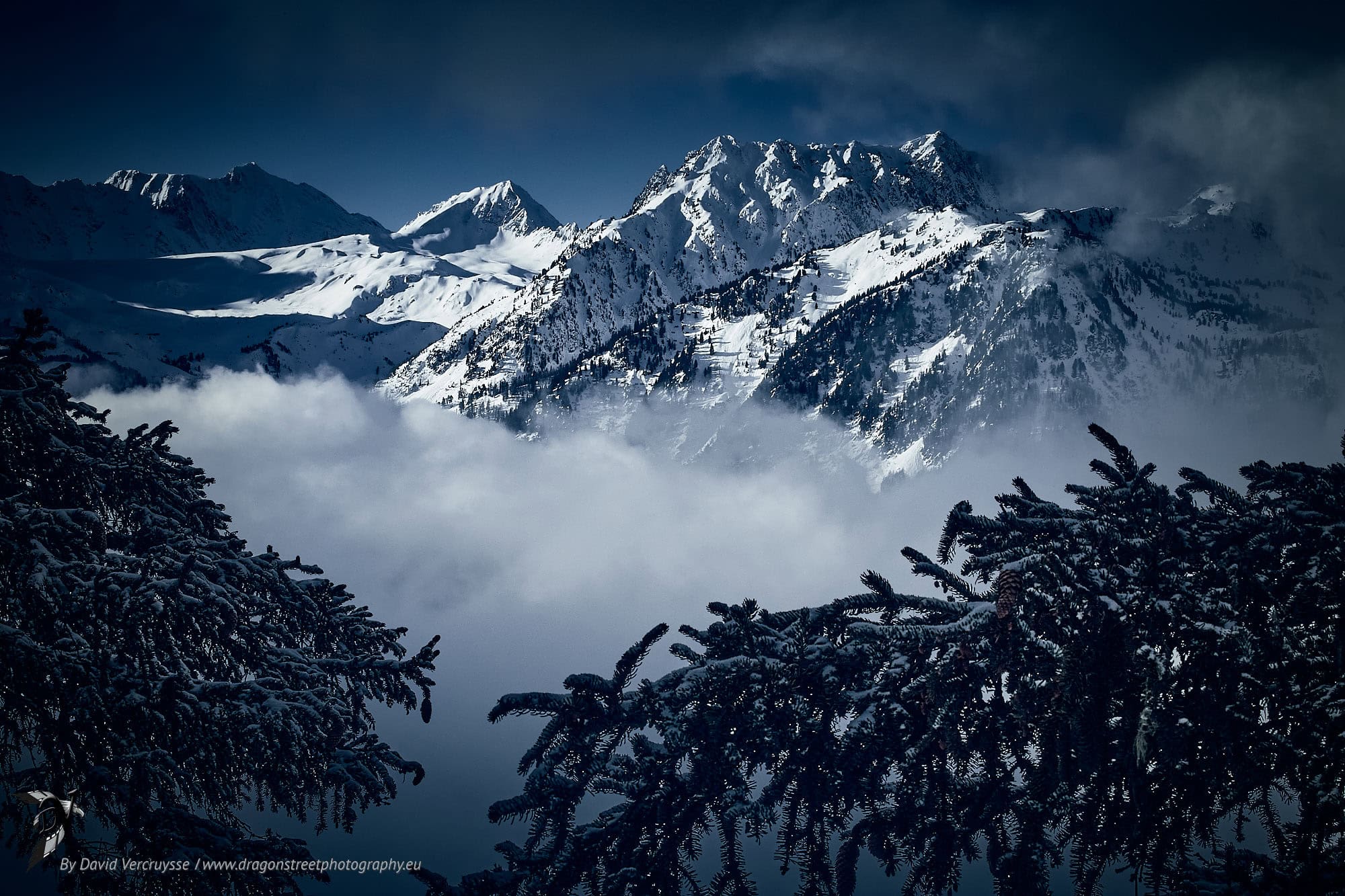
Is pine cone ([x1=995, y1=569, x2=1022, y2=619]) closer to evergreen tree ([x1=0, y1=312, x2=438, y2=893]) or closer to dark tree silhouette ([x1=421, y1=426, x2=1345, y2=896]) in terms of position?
dark tree silhouette ([x1=421, y1=426, x2=1345, y2=896])

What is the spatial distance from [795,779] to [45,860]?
648 cm

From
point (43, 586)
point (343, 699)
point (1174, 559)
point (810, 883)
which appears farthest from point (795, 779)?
point (43, 586)

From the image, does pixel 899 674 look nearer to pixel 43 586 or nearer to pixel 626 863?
pixel 626 863

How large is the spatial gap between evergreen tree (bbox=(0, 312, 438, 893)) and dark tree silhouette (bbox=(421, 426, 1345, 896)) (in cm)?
288

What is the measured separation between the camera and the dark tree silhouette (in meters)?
6.18

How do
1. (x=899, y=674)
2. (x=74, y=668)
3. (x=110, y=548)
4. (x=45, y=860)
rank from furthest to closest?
1. (x=110, y=548)
2. (x=74, y=668)
3. (x=899, y=674)
4. (x=45, y=860)

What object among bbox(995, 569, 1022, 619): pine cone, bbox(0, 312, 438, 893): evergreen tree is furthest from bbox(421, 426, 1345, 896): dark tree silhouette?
bbox(0, 312, 438, 893): evergreen tree

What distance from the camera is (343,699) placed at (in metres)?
9.59

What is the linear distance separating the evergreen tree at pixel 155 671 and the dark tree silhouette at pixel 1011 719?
114 inches

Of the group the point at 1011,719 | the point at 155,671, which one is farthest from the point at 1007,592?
the point at 155,671

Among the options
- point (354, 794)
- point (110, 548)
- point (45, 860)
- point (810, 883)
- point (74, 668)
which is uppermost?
point (110, 548)

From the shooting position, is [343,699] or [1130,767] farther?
[343,699]

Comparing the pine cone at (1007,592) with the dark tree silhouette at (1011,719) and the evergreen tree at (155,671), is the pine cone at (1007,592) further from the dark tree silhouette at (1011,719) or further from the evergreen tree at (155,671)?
the evergreen tree at (155,671)

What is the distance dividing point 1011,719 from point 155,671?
920 centimetres
